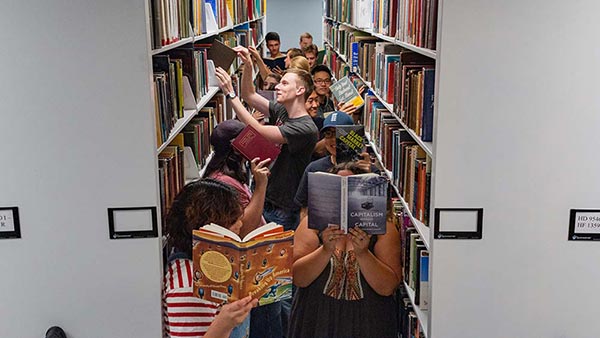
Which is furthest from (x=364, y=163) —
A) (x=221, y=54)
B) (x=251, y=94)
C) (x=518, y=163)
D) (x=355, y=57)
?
(x=355, y=57)

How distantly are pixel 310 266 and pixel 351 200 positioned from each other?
40cm

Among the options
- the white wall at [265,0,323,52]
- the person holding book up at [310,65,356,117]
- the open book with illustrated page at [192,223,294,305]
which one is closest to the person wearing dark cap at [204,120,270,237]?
the open book with illustrated page at [192,223,294,305]

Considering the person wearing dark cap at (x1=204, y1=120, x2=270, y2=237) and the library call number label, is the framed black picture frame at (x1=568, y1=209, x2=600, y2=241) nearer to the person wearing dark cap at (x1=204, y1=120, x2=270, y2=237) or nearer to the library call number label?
the library call number label

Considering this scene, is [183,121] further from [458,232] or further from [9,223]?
[458,232]

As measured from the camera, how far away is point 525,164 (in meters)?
2.21

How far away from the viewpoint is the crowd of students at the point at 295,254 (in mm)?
2057

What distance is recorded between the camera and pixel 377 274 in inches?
101

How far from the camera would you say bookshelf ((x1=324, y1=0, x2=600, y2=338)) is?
213 centimetres

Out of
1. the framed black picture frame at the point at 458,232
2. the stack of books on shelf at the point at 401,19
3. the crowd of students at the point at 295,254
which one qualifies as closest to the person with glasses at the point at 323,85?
the stack of books on shelf at the point at 401,19

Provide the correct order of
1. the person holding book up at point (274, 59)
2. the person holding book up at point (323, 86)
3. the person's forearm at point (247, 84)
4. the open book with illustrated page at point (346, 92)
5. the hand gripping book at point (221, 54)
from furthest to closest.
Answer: the person holding book up at point (274, 59) → the person holding book up at point (323, 86) → the person's forearm at point (247, 84) → the open book with illustrated page at point (346, 92) → the hand gripping book at point (221, 54)

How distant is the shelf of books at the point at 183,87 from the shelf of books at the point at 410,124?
3.46 feet

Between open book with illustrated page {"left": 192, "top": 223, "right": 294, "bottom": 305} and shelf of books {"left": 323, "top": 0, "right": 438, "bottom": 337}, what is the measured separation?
632mm

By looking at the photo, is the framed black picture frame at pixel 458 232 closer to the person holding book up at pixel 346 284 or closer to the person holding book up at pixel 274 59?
the person holding book up at pixel 346 284

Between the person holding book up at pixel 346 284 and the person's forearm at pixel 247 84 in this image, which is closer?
the person holding book up at pixel 346 284
